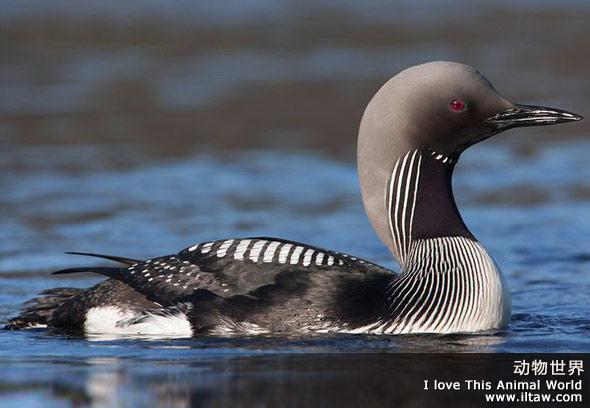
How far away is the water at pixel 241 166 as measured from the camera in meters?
6.42

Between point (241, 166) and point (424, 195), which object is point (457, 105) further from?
point (241, 166)

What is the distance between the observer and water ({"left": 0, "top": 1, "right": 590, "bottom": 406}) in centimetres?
642

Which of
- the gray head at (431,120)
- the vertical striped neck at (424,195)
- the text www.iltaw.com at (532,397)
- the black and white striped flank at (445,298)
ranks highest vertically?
the gray head at (431,120)

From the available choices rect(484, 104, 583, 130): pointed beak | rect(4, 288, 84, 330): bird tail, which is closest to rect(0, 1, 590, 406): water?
rect(4, 288, 84, 330): bird tail

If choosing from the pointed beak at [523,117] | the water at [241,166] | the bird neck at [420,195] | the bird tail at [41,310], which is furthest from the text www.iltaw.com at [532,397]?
the bird tail at [41,310]

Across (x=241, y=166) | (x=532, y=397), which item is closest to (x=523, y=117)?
(x=532, y=397)

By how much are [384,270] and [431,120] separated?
0.75m

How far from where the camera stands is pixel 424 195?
6914 millimetres

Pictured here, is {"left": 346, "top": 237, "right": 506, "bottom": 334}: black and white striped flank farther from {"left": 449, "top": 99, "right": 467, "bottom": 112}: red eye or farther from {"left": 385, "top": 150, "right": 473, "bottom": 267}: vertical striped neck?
{"left": 449, "top": 99, "right": 467, "bottom": 112}: red eye

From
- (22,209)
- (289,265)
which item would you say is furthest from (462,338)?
(22,209)

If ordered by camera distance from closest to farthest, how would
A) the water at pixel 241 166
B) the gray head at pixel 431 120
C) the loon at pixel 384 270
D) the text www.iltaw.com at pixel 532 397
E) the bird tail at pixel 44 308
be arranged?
the text www.iltaw.com at pixel 532 397
the water at pixel 241 166
the loon at pixel 384 270
the gray head at pixel 431 120
the bird tail at pixel 44 308

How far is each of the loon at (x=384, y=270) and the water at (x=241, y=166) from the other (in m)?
0.11

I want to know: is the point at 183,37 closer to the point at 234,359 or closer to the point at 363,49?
the point at 363,49

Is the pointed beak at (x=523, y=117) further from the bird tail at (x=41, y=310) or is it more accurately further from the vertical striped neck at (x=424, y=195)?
the bird tail at (x=41, y=310)
